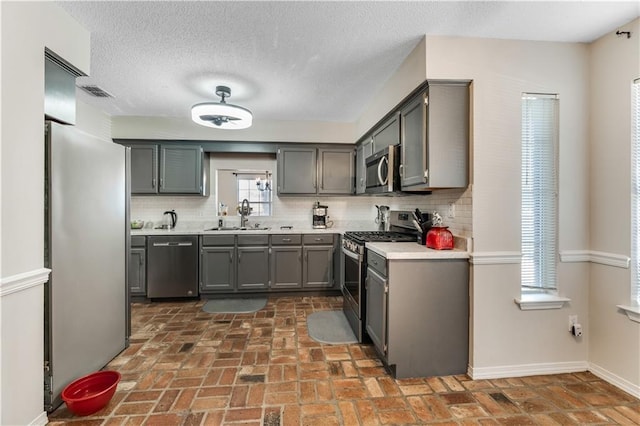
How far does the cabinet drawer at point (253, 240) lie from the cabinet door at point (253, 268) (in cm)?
6

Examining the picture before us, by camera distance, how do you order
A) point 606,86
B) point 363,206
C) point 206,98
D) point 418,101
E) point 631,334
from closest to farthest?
point 631,334
point 606,86
point 418,101
point 206,98
point 363,206

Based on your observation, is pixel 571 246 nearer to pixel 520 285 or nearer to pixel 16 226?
pixel 520 285

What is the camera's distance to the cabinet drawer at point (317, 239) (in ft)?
13.1

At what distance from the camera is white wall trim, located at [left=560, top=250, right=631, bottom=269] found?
200 centimetres

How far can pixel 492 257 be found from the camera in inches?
82.3

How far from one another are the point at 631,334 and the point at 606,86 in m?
1.81

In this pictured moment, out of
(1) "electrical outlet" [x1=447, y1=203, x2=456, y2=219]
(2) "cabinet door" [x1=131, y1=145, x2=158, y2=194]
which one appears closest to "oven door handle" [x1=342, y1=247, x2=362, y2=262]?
(1) "electrical outlet" [x1=447, y1=203, x2=456, y2=219]

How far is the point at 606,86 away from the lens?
2.08m

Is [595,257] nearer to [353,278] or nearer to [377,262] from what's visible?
[377,262]

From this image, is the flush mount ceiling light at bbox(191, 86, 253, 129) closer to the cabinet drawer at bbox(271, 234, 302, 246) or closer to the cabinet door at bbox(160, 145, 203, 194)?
the cabinet door at bbox(160, 145, 203, 194)

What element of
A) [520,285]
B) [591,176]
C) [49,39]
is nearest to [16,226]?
[49,39]

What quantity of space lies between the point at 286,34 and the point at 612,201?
2730 mm

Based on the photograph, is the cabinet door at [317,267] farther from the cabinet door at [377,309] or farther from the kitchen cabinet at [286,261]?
the cabinet door at [377,309]

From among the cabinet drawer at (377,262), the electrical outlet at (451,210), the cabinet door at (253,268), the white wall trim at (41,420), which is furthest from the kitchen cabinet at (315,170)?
the white wall trim at (41,420)
